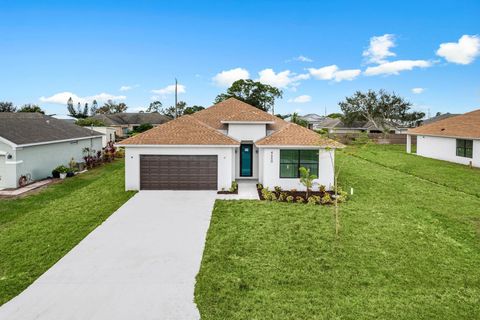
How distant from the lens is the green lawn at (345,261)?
6113 millimetres

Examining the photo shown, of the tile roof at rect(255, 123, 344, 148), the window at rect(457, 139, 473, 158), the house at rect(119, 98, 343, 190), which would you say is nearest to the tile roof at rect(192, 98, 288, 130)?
the tile roof at rect(255, 123, 344, 148)

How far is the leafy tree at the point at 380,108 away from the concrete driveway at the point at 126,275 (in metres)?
55.6

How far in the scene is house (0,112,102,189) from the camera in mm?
16922

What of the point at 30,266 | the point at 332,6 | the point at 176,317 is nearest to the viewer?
the point at 176,317

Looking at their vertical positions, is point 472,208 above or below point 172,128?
below

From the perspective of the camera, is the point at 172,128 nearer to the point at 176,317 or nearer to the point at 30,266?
the point at 30,266

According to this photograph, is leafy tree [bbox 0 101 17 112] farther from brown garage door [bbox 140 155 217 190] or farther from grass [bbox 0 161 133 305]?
brown garage door [bbox 140 155 217 190]

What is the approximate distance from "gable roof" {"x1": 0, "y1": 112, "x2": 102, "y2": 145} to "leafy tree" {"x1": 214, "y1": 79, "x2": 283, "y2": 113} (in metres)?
34.2

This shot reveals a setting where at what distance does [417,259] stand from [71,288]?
8.57 metres

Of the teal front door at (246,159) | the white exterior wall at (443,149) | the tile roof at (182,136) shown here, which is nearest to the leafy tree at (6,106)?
the tile roof at (182,136)

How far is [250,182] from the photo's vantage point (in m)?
18.1

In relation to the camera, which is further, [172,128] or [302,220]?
[172,128]

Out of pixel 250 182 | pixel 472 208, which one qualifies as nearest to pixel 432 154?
pixel 472 208

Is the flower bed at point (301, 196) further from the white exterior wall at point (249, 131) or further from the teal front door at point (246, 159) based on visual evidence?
the white exterior wall at point (249, 131)
